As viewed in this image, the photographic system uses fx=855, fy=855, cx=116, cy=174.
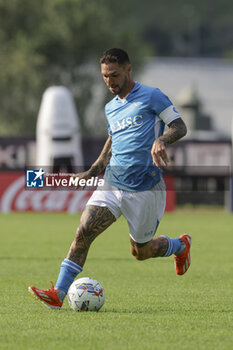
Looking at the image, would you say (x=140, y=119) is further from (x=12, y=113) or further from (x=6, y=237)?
(x=12, y=113)

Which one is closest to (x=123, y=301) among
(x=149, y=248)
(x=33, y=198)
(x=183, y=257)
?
(x=149, y=248)

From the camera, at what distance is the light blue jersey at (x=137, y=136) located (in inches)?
324

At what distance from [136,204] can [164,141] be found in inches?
32.9

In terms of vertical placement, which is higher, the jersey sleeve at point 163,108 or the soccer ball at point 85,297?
the jersey sleeve at point 163,108

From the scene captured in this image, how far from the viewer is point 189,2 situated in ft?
551

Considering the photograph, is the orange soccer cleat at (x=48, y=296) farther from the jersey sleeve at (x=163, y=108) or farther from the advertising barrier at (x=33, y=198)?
the advertising barrier at (x=33, y=198)

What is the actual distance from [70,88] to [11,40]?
4.24 meters

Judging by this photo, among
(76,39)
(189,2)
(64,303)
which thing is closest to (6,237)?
(64,303)

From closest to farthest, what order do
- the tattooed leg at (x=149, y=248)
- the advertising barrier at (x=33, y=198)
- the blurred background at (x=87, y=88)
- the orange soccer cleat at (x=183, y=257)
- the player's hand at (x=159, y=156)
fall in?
the player's hand at (x=159, y=156) → the tattooed leg at (x=149, y=248) → the orange soccer cleat at (x=183, y=257) → the advertising barrier at (x=33, y=198) → the blurred background at (x=87, y=88)

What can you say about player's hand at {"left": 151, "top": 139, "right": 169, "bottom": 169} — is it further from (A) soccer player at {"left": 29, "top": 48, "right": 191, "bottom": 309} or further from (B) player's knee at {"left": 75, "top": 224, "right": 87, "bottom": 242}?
(B) player's knee at {"left": 75, "top": 224, "right": 87, "bottom": 242}

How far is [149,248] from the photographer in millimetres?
8672

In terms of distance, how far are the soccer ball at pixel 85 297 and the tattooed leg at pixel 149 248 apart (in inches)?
24.6

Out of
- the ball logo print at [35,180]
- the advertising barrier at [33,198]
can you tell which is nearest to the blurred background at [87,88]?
the advertising barrier at [33,198]

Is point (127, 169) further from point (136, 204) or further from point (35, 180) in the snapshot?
point (35, 180)
